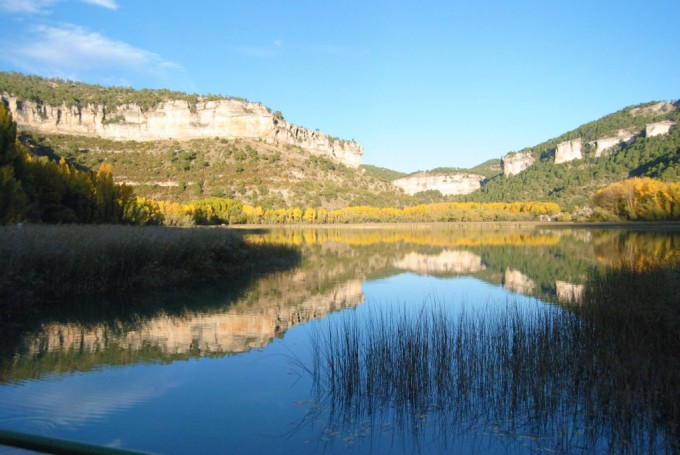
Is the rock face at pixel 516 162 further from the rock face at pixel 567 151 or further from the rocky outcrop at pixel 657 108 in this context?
the rocky outcrop at pixel 657 108

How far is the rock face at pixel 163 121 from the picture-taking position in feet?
318

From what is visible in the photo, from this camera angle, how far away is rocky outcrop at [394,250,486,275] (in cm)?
2122

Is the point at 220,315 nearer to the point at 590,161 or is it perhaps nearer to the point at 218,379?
the point at 218,379

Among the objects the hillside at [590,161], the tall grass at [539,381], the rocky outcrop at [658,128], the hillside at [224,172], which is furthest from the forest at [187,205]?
the tall grass at [539,381]

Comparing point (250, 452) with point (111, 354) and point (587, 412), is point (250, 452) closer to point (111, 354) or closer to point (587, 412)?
point (587, 412)

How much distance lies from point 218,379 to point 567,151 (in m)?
138

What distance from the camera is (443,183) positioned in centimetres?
17925

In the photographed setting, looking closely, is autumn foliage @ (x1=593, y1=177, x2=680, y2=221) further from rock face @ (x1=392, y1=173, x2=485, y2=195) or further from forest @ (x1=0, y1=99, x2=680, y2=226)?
rock face @ (x1=392, y1=173, x2=485, y2=195)

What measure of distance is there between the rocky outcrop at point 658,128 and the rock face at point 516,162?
133ft

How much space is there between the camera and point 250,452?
493 cm

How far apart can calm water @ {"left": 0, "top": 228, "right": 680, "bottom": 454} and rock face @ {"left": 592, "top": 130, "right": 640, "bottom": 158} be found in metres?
122

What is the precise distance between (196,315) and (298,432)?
22.7 ft

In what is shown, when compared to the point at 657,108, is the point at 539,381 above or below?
below

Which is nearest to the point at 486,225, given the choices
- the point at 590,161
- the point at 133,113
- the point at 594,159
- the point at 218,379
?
the point at 590,161
